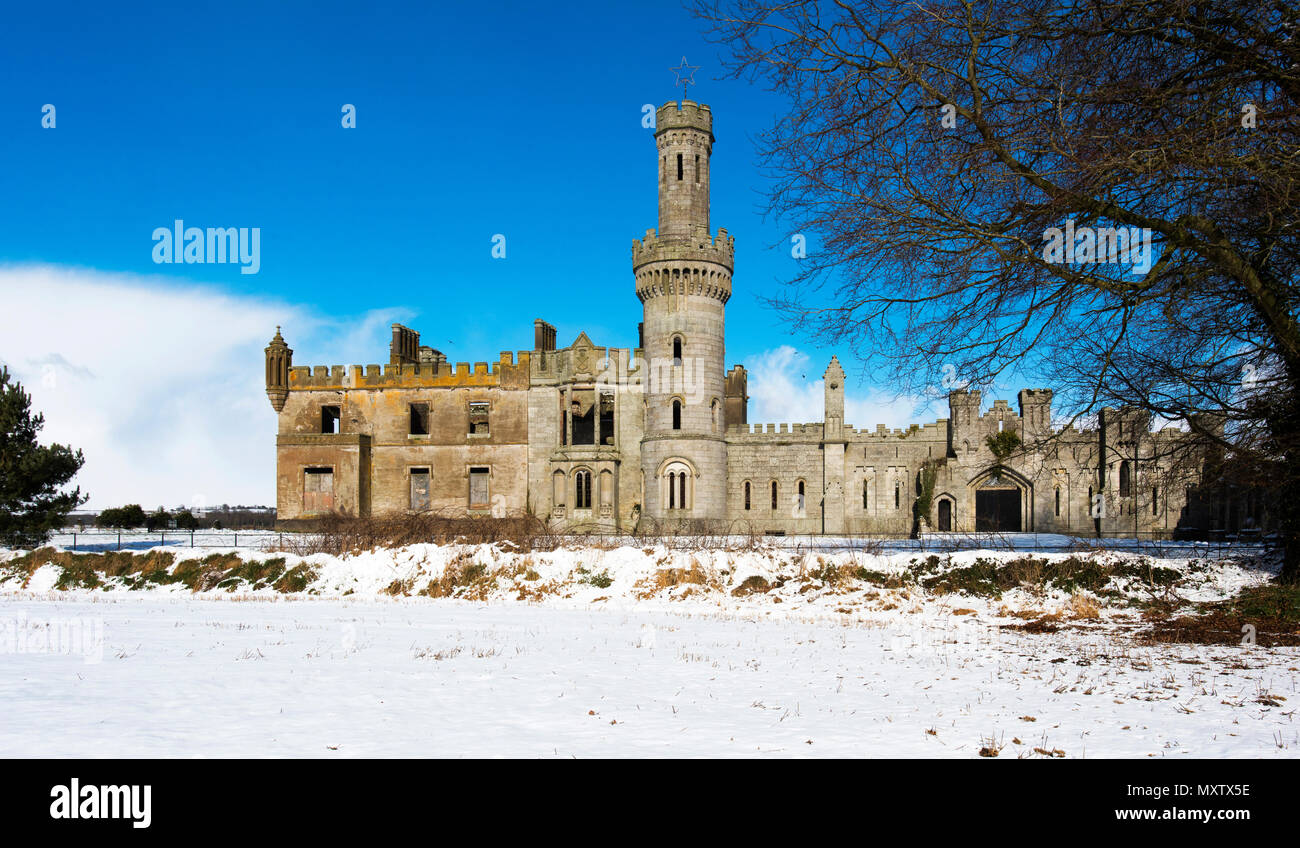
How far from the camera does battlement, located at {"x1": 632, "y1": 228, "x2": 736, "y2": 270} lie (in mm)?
34875

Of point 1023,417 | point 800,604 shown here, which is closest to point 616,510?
point 1023,417

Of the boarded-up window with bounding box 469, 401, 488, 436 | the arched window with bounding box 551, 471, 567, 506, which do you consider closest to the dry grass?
the arched window with bounding box 551, 471, 567, 506

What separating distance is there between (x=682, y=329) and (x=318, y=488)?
17.3 meters

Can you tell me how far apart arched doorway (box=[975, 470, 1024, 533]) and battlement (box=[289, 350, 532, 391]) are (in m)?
19.3

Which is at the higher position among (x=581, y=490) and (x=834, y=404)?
(x=834, y=404)

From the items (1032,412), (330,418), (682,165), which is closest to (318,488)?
(330,418)

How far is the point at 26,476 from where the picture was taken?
2378cm

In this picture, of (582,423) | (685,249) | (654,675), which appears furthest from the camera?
(582,423)

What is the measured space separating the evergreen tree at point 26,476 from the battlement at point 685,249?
20457 mm

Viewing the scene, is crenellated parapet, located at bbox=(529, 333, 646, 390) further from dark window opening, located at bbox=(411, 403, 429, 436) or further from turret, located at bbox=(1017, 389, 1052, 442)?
turret, located at bbox=(1017, 389, 1052, 442)

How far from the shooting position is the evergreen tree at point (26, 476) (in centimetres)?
2364

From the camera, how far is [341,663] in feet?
31.2

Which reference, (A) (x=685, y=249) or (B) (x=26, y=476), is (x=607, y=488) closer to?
(A) (x=685, y=249)

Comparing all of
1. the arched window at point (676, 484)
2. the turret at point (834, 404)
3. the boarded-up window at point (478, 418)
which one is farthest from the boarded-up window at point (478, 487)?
the turret at point (834, 404)
